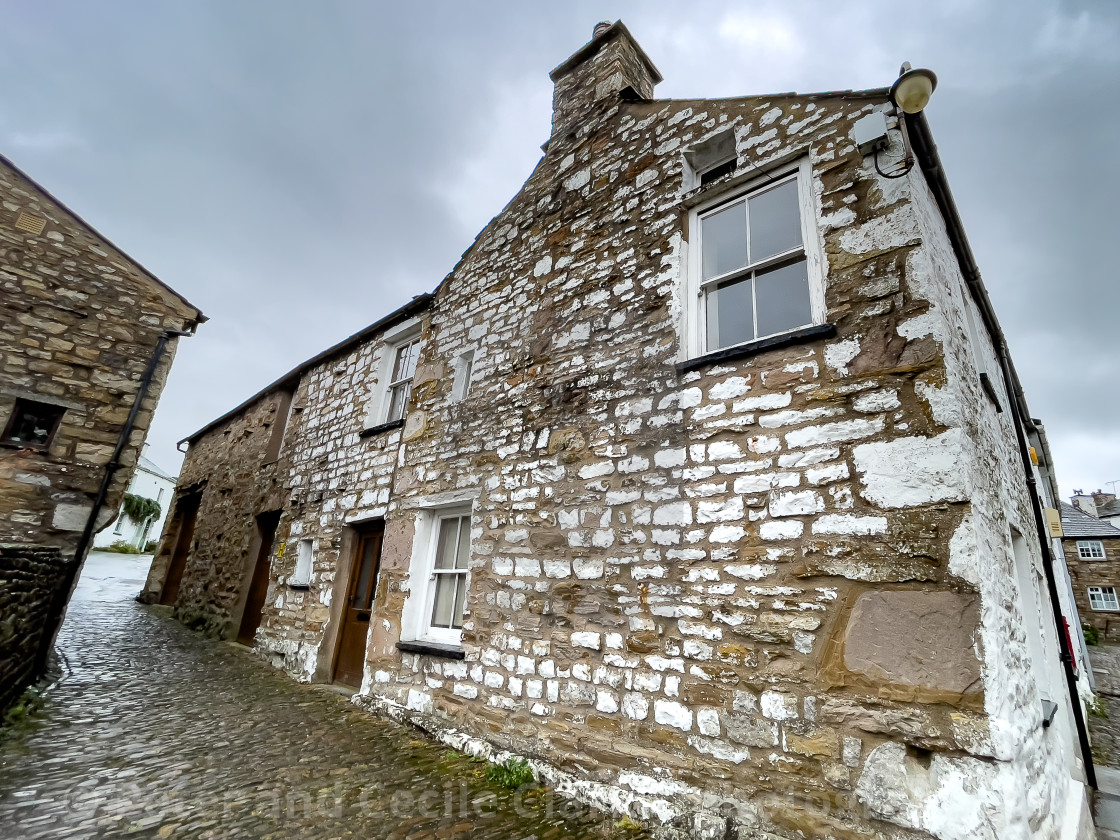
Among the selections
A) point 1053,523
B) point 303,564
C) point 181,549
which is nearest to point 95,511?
point 303,564

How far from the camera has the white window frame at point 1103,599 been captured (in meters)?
21.7

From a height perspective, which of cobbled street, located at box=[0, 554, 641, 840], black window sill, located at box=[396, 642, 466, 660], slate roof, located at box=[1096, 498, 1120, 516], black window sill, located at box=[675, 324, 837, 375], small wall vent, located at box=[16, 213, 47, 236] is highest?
slate roof, located at box=[1096, 498, 1120, 516]

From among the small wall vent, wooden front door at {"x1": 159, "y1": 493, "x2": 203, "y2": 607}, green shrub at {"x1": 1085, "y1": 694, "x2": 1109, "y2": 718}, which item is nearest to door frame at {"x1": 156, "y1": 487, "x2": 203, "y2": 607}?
wooden front door at {"x1": 159, "y1": 493, "x2": 203, "y2": 607}

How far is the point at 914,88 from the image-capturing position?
9.84ft

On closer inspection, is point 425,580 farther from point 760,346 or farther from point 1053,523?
point 1053,523

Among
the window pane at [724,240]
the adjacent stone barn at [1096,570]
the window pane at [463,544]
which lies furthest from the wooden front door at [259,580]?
the adjacent stone barn at [1096,570]

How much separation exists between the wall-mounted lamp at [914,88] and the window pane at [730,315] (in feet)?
4.46

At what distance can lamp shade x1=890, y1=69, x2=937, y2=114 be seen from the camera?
2965mm

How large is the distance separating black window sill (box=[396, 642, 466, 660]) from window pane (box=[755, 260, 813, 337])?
368 centimetres

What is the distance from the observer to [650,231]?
4641mm

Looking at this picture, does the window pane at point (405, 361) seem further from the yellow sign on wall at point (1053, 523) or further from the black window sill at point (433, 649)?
the yellow sign on wall at point (1053, 523)

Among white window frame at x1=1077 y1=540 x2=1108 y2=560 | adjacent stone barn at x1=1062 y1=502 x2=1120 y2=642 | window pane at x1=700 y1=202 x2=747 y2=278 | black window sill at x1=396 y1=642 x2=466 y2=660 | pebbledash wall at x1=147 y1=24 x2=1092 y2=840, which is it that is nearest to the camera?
pebbledash wall at x1=147 y1=24 x2=1092 y2=840

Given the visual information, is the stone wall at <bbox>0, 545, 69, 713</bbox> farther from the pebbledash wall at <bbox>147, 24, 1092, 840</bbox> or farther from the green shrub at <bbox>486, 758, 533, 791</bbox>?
the green shrub at <bbox>486, 758, 533, 791</bbox>

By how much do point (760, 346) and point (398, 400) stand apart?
5.25 meters
